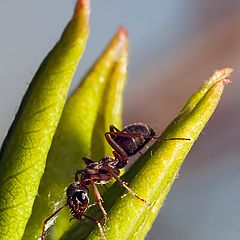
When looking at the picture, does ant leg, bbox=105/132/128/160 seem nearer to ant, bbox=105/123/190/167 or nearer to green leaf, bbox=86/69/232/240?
ant, bbox=105/123/190/167

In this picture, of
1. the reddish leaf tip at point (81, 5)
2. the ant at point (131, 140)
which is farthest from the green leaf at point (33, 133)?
the ant at point (131, 140)

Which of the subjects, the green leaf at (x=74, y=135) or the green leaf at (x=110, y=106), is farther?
the green leaf at (x=110, y=106)

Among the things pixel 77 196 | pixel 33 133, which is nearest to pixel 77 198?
pixel 77 196

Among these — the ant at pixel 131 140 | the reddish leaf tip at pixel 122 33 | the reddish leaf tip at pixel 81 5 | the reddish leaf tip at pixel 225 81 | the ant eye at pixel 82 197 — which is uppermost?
the reddish leaf tip at pixel 81 5

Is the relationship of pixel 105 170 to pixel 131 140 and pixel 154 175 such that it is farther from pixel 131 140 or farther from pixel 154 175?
pixel 154 175

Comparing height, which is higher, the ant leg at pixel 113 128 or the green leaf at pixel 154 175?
the ant leg at pixel 113 128

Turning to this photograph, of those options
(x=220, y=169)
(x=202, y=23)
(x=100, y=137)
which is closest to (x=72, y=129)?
(x=100, y=137)

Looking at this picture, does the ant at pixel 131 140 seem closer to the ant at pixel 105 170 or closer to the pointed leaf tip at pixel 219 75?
the ant at pixel 105 170
